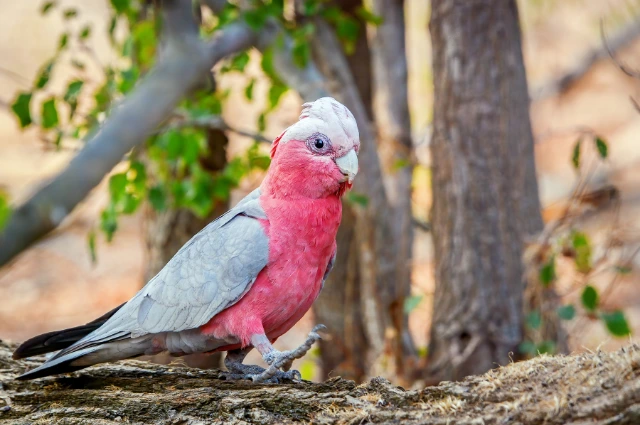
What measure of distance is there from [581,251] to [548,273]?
448 millimetres

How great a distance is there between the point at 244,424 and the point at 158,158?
350cm

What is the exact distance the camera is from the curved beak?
154 inches

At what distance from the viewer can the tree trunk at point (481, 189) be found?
5844mm

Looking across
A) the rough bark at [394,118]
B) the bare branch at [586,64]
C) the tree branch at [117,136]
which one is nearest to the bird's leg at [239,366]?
the tree branch at [117,136]

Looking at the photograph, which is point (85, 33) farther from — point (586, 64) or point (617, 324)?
point (586, 64)

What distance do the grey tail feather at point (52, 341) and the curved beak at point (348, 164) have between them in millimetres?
1674

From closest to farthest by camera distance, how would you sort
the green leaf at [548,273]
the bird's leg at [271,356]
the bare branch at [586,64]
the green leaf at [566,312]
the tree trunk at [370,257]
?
the bird's leg at [271,356] < the green leaf at [566,312] < the green leaf at [548,273] < the tree trunk at [370,257] < the bare branch at [586,64]

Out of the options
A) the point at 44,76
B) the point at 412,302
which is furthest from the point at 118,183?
the point at 412,302

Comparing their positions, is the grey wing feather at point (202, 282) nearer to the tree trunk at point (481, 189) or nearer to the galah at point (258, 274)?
the galah at point (258, 274)

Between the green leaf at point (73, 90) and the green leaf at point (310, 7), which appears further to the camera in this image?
the green leaf at point (310, 7)

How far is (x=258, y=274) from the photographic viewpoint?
398cm

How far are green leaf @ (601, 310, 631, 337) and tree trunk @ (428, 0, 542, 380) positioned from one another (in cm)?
68

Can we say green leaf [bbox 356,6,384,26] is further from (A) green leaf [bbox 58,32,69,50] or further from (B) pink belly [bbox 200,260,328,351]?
(B) pink belly [bbox 200,260,328,351]

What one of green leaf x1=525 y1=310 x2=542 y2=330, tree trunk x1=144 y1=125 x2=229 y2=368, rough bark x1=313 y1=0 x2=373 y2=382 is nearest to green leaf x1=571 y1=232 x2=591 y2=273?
green leaf x1=525 y1=310 x2=542 y2=330
